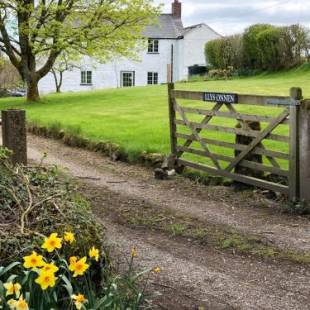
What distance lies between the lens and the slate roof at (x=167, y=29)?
51.0 metres

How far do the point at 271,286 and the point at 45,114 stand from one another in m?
15.2

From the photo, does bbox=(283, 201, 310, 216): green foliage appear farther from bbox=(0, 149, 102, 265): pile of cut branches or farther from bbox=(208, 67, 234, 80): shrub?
bbox=(208, 67, 234, 80): shrub

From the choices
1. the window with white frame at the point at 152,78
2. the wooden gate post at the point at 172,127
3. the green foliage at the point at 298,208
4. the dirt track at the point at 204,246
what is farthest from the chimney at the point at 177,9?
the green foliage at the point at 298,208

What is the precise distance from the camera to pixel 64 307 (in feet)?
11.9

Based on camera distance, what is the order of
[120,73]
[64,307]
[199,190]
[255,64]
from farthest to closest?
[120,73], [255,64], [199,190], [64,307]

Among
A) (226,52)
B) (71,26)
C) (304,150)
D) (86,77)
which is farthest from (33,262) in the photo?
(86,77)

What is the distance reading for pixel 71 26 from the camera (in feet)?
82.3

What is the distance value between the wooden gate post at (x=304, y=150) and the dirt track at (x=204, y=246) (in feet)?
1.54

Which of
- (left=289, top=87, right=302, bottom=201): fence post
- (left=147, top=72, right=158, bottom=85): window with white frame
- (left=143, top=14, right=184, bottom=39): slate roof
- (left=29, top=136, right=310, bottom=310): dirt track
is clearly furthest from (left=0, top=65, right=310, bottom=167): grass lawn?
(left=143, top=14, right=184, bottom=39): slate roof

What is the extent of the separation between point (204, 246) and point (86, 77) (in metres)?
44.6

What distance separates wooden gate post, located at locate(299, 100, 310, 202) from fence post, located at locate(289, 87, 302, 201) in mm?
56

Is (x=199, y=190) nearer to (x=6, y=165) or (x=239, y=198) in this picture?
(x=239, y=198)

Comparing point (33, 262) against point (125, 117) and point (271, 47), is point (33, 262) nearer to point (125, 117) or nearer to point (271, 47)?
point (125, 117)

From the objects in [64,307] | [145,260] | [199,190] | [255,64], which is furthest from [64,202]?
[255,64]
